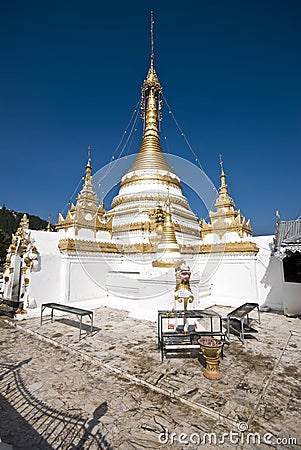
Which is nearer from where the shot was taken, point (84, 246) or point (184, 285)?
point (184, 285)

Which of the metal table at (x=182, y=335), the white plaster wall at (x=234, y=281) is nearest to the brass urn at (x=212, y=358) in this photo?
the metal table at (x=182, y=335)

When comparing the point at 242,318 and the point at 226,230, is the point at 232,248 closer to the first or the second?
the point at 226,230

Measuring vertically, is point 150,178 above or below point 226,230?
above

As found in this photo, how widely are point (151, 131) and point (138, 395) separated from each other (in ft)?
59.6

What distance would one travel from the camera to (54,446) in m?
3.00

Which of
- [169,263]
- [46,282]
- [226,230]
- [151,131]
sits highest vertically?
[151,131]

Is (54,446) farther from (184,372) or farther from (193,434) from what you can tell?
(184,372)

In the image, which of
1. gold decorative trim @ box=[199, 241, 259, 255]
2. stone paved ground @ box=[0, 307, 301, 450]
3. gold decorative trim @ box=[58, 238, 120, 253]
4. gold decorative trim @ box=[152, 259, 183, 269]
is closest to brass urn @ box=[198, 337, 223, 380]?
stone paved ground @ box=[0, 307, 301, 450]

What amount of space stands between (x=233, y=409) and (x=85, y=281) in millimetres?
8678

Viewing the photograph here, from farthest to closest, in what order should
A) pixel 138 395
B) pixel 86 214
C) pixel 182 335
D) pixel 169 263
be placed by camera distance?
pixel 86 214, pixel 169 263, pixel 182 335, pixel 138 395

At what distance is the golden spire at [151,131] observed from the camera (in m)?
17.1

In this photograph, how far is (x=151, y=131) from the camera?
19219 mm

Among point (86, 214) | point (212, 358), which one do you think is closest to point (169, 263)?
point (212, 358)

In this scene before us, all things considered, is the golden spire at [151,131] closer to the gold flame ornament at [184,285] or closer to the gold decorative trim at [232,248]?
the gold decorative trim at [232,248]
